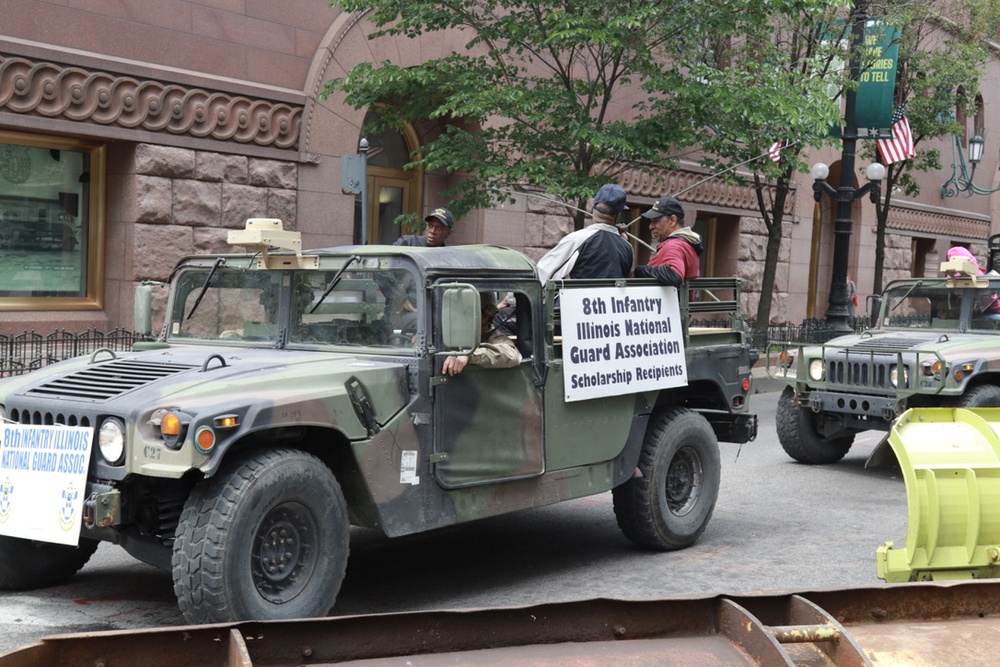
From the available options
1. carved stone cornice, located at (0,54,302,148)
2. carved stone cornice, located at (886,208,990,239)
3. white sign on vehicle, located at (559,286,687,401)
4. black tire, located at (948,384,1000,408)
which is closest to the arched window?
carved stone cornice, located at (0,54,302,148)

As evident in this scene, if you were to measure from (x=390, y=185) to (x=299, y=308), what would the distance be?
1245 centimetres

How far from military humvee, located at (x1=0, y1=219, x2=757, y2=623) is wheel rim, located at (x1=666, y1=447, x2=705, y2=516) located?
2 centimetres

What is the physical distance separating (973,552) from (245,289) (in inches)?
160

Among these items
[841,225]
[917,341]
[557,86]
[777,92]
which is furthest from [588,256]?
[841,225]

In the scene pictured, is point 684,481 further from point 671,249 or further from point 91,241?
point 91,241

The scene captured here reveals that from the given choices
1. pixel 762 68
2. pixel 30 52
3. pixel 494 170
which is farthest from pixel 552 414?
pixel 762 68

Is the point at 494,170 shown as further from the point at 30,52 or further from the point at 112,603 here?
the point at 112,603

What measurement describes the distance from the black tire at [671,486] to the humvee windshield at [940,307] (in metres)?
4.88

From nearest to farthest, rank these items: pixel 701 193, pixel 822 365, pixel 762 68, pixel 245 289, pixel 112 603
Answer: pixel 112 603 → pixel 245 289 → pixel 822 365 → pixel 762 68 → pixel 701 193

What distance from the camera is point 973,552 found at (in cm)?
561

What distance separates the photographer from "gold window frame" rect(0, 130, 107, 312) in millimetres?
13883

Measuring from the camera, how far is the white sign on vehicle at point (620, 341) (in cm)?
695

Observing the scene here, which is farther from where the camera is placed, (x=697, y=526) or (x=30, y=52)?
(x=30, y=52)

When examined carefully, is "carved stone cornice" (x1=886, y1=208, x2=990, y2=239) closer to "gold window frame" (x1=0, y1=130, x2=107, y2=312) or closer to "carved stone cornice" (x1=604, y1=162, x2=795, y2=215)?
"carved stone cornice" (x1=604, y1=162, x2=795, y2=215)
